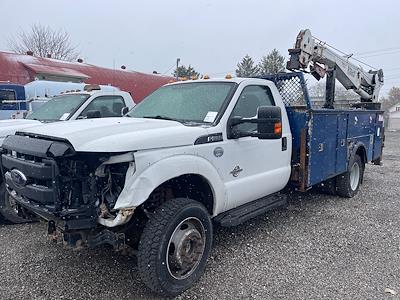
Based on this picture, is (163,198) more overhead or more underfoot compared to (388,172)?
more overhead

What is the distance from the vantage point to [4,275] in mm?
3607

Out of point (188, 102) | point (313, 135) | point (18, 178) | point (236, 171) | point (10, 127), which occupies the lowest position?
point (236, 171)

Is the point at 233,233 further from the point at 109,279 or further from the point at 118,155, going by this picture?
the point at 118,155

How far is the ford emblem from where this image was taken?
10.3 ft

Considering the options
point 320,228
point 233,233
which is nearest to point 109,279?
point 233,233

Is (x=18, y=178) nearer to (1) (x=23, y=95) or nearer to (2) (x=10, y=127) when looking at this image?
(2) (x=10, y=127)

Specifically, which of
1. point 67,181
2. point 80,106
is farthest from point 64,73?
point 67,181

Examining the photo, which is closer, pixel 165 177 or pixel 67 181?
pixel 67 181

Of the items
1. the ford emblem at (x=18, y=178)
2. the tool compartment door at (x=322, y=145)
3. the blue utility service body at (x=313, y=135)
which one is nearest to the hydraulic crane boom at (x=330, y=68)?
the blue utility service body at (x=313, y=135)

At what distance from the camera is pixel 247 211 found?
418cm

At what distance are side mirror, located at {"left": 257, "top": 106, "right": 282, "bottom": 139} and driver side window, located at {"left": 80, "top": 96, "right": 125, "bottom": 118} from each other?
396 cm

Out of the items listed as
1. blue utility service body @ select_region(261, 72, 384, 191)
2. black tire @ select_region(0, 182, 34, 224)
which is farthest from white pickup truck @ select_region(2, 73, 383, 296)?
black tire @ select_region(0, 182, 34, 224)

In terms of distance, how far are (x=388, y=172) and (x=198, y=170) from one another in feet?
26.0

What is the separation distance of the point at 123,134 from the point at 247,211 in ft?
6.07
